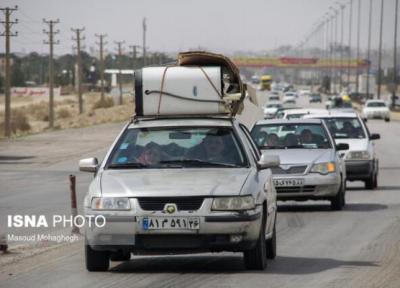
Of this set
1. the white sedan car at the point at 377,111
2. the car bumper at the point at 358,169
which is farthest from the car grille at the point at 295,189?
the white sedan car at the point at 377,111

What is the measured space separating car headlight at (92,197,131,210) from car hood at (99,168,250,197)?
5 centimetres

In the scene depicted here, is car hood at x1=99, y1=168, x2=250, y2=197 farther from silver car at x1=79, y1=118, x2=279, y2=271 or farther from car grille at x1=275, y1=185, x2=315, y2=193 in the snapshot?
car grille at x1=275, y1=185, x2=315, y2=193

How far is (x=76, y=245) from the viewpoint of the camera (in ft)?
50.6

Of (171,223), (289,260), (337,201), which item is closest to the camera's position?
(171,223)

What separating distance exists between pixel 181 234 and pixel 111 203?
71 cm

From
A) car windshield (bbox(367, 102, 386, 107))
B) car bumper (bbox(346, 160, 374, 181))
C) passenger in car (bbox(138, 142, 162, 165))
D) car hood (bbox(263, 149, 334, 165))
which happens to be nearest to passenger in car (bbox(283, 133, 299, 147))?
car hood (bbox(263, 149, 334, 165))

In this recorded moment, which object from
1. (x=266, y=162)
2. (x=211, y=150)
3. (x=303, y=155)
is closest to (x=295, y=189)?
(x=303, y=155)

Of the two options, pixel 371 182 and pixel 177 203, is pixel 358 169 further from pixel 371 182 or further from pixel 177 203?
pixel 177 203

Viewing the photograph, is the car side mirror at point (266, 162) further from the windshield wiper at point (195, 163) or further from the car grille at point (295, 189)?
the car grille at point (295, 189)

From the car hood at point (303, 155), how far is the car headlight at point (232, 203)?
8.89m

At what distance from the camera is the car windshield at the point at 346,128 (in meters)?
27.3

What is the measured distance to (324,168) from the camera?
20.6 meters

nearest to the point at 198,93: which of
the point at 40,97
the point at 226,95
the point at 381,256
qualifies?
the point at 226,95

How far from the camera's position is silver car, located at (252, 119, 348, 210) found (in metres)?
20.4
